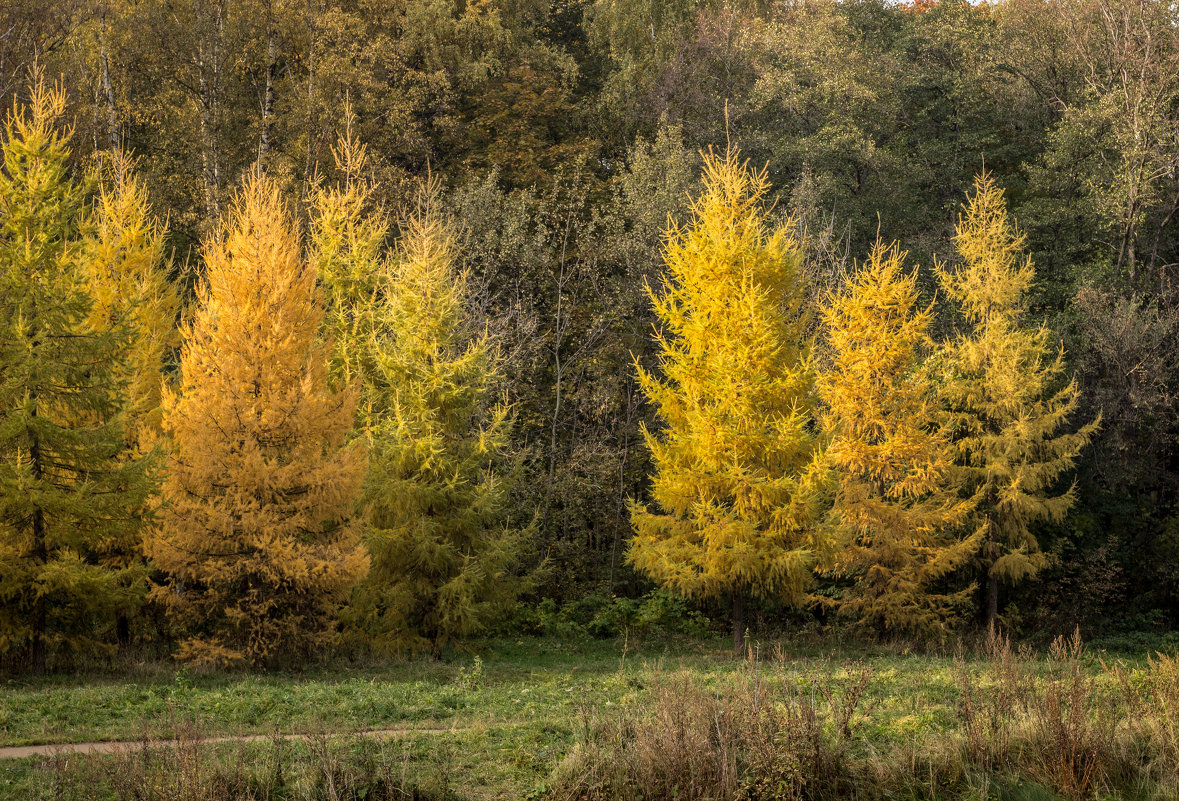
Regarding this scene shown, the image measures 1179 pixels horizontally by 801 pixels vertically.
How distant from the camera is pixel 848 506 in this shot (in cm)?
2081

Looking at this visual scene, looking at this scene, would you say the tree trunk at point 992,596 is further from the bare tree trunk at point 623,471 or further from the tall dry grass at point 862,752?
the tall dry grass at point 862,752

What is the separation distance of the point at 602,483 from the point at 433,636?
934cm

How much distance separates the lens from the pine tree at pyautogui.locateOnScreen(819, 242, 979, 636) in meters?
20.7

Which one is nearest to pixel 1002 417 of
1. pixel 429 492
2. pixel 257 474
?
pixel 429 492

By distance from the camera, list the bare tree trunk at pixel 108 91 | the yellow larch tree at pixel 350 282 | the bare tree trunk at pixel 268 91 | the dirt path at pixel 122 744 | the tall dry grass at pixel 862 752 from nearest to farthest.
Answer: the tall dry grass at pixel 862 752, the dirt path at pixel 122 744, the yellow larch tree at pixel 350 282, the bare tree trunk at pixel 108 91, the bare tree trunk at pixel 268 91

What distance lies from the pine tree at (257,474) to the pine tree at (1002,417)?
14550 mm

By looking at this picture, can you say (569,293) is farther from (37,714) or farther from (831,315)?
(37,714)

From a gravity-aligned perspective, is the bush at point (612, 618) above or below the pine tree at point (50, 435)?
below

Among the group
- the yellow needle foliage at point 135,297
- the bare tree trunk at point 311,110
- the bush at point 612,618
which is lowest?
the bush at point 612,618

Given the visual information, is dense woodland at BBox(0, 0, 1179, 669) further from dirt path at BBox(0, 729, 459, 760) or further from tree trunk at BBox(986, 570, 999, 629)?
dirt path at BBox(0, 729, 459, 760)

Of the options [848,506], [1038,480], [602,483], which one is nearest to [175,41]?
[602,483]

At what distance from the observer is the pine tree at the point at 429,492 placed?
18.6 metres

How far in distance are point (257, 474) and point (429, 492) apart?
3.41 meters

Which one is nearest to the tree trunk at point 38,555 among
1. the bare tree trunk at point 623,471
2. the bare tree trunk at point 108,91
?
the bare tree trunk at point 623,471
